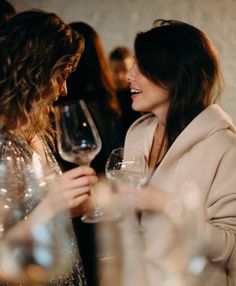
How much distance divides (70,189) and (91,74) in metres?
1.39

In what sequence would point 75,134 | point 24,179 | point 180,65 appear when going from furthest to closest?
point 180,65, point 75,134, point 24,179

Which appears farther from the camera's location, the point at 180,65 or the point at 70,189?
the point at 180,65

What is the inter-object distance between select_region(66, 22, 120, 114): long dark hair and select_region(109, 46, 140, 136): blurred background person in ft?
0.46

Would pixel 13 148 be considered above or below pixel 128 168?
above

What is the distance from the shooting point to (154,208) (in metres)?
1.02

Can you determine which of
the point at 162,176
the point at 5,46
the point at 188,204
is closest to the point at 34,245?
the point at 188,204

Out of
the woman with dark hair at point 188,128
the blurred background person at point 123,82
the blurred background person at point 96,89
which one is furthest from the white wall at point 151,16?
the woman with dark hair at point 188,128

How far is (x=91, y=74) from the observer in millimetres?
2234

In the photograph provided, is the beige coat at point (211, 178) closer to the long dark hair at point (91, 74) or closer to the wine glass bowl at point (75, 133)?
the wine glass bowl at point (75, 133)

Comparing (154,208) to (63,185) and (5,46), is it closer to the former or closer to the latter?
(63,185)

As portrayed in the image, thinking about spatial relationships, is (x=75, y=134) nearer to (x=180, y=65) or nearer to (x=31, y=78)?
(x=31, y=78)

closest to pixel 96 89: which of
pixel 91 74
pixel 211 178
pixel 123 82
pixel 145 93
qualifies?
pixel 91 74

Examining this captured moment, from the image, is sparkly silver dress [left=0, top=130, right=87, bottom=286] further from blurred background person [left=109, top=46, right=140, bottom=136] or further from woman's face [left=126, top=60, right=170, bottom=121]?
blurred background person [left=109, top=46, right=140, bottom=136]

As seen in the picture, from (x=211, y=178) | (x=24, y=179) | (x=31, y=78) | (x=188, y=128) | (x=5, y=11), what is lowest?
(x=211, y=178)
